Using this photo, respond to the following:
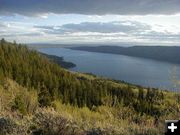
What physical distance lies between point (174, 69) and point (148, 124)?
1.90 metres

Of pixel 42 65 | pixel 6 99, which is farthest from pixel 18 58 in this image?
pixel 6 99

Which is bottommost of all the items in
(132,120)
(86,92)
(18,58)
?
(86,92)

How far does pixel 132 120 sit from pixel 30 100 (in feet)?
8.43

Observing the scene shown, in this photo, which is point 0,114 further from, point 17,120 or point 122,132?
point 122,132

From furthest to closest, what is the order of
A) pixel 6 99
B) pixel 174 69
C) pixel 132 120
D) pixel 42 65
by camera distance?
pixel 42 65 < pixel 6 99 < pixel 174 69 < pixel 132 120

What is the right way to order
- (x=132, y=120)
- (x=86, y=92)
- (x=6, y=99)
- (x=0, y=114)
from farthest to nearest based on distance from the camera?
(x=86, y=92), (x=6, y=99), (x=132, y=120), (x=0, y=114)

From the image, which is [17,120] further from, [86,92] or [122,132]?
[86,92]

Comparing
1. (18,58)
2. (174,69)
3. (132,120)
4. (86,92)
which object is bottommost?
(86,92)

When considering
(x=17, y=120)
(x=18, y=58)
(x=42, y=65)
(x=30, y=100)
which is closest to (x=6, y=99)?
(x=30, y=100)

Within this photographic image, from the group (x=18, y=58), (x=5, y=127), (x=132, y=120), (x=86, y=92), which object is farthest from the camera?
(x=18, y=58)

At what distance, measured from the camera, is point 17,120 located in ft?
20.0

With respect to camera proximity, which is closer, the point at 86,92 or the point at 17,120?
the point at 17,120

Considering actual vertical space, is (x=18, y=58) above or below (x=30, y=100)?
below

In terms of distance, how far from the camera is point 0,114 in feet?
21.9
